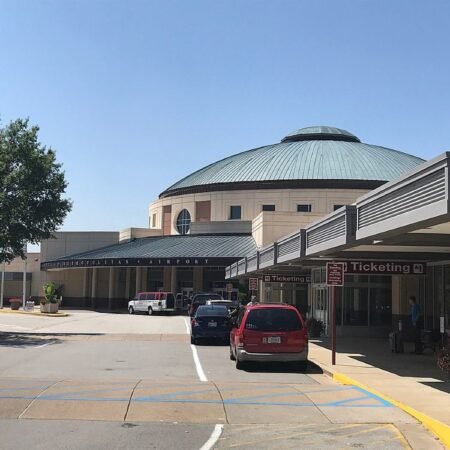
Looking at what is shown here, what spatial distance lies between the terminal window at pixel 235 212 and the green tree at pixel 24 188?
119 feet

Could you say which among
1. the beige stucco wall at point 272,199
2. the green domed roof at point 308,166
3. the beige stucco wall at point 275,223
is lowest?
the beige stucco wall at point 275,223

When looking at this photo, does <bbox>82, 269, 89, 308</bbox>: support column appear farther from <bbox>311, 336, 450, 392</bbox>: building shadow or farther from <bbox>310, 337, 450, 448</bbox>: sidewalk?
<bbox>310, 337, 450, 448</bbox>: sidewalk

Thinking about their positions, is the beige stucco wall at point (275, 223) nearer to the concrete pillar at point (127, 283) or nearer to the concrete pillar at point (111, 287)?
the concrete pillar at point (111, 287)

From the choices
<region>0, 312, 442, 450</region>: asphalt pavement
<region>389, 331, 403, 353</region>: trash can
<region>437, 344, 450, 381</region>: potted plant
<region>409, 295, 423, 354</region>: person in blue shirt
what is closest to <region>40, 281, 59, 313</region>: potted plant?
<region>0, 312, 442, 450</region>: asphalt pavement

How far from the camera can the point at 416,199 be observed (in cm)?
1194

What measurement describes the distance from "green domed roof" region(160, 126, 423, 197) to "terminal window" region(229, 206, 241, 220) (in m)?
2.21

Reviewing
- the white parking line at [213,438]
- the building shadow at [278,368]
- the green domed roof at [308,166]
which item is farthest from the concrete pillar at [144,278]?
the white parking line at [213,438]

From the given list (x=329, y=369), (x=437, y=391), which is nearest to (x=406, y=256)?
(x=329, y=369)

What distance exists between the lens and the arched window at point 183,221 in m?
70.7

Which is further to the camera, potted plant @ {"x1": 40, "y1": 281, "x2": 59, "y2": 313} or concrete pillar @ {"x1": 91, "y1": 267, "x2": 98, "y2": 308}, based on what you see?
concrete pillar @ {"x1": 91, "y1": 267, "x2": 98, "y2": 308}

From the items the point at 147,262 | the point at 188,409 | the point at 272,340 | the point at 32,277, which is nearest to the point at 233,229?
the point at 147,262

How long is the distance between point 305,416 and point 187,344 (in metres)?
15.4

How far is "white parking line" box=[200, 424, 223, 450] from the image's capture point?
7739 mm

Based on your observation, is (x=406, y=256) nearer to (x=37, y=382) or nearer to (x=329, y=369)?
(x=329, y=369)
